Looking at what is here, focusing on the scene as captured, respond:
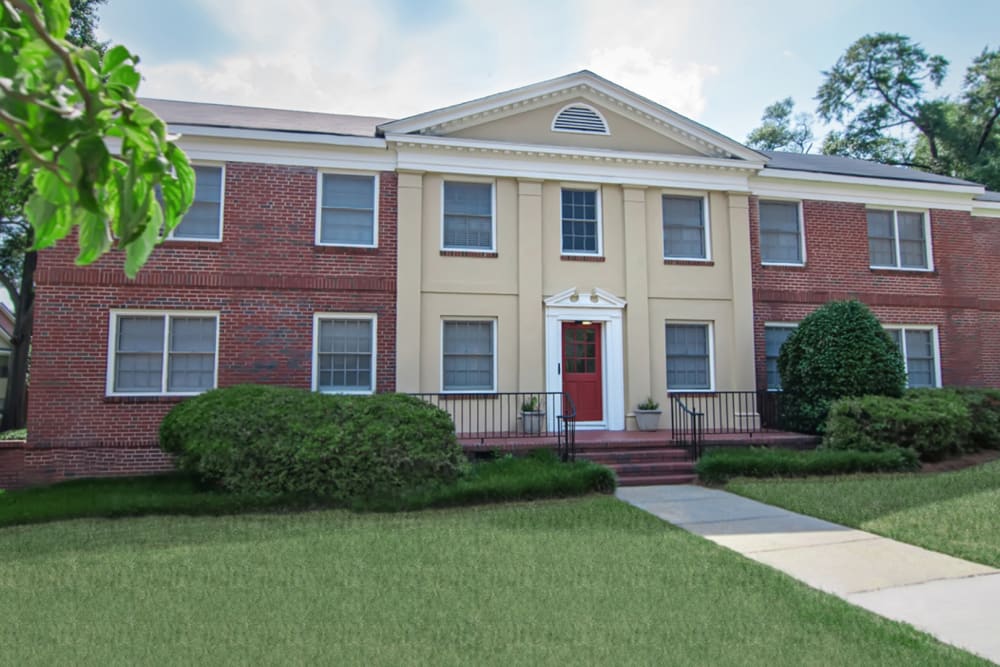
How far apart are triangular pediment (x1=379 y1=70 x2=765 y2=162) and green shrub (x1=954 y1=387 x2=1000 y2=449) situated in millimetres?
6518

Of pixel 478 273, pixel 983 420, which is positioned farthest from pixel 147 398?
pixel 983 420

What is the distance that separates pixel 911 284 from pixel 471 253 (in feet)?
34.7

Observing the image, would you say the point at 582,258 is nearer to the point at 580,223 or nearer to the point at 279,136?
the point at 580,223

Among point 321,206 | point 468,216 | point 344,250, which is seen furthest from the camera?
point 468,216

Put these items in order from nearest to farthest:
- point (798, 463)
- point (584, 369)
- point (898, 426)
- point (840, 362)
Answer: point (798, 463) < point (898, 426) < point (840, 362) < point (584, 369)

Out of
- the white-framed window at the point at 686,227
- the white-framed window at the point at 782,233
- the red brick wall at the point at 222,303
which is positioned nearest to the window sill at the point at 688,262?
the white-framed window at the point at 686,227

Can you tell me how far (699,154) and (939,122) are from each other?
76.3 ft

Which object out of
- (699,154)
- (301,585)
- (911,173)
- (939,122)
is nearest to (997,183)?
(939,122)

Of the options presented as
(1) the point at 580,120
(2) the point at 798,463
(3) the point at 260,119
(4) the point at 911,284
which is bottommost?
(2) the point at 798,463

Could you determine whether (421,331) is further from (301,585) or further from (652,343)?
(301,585)

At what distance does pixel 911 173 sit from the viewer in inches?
670

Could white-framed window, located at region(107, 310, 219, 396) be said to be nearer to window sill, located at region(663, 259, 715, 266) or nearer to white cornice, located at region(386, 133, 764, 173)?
white cornice, located at region(386, 133, 764, 173)

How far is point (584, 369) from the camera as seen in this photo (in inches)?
534

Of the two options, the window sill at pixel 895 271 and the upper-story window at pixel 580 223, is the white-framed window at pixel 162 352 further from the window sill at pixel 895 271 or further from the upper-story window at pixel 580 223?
the window sill at pixel 895 271
